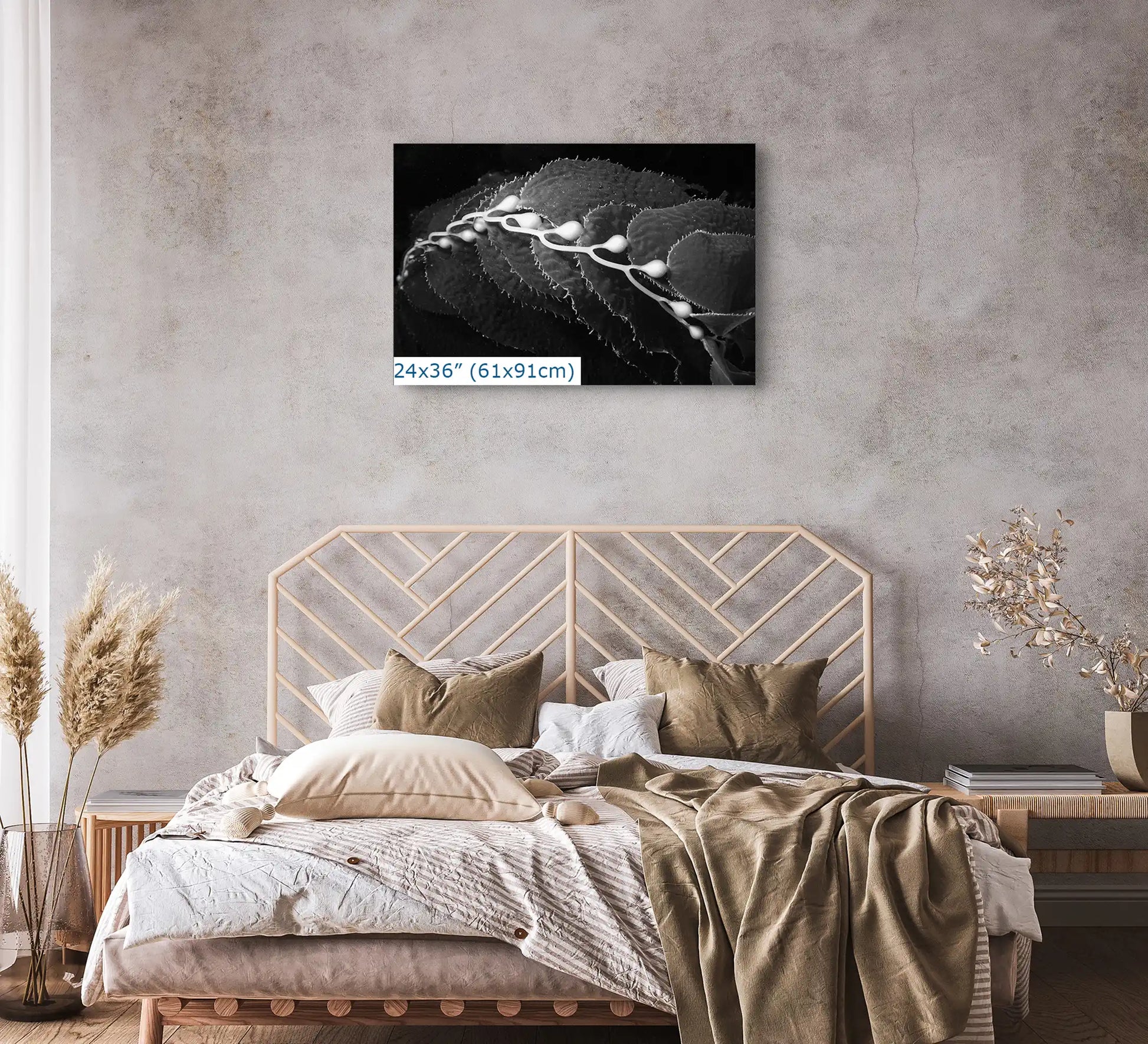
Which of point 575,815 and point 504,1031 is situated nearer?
point 575,815

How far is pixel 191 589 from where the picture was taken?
366 cm

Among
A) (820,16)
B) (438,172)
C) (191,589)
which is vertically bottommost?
(191,589)

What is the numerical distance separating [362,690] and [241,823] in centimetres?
108

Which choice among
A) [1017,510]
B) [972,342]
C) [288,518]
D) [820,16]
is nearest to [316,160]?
[288,518]

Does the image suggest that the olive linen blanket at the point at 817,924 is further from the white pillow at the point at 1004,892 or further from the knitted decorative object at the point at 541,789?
the knitted decorative object at the point at 541,789

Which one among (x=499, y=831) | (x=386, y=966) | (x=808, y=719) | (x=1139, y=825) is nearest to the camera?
(x=386, y=966)

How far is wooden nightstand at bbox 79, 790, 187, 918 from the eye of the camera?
2.94m

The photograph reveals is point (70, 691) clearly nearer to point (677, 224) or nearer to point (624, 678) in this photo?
point (624, 678)

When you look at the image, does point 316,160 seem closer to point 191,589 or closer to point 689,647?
point 191,589

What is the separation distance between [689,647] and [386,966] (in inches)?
69.7

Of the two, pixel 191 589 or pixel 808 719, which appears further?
pixel 191 589

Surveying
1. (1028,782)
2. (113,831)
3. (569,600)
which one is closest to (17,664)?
(113,831)

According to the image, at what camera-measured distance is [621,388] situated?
369 cm

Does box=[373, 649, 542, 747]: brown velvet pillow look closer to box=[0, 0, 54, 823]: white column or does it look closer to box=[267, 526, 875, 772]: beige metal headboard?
box=[267, 526, 875, 772]: beige metal headboard
